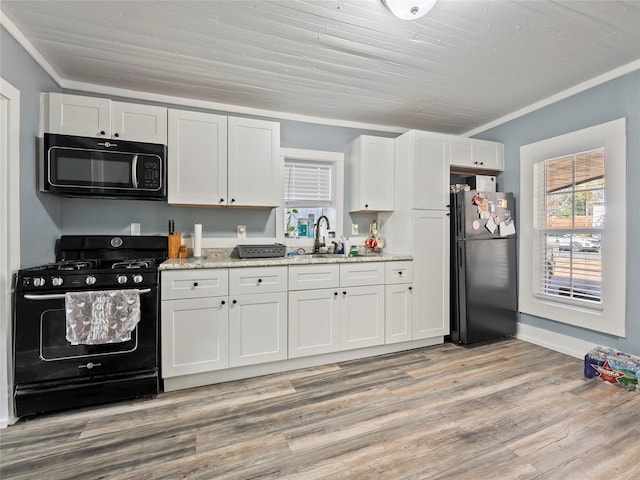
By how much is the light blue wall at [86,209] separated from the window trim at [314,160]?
8 centimetres

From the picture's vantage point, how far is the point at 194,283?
2318 mm

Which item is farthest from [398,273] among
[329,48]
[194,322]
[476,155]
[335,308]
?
[329,48]

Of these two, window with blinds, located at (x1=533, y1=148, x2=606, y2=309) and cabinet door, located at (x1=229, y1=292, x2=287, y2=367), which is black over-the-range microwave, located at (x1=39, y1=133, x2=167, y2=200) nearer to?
cabinet door, located at (x1=229, y1=292, x2=287, y2=367)

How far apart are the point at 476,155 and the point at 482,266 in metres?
1.23

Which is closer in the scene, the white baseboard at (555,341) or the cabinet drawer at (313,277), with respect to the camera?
the cabinet drawer at (313,277)

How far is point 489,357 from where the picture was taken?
2875 mm

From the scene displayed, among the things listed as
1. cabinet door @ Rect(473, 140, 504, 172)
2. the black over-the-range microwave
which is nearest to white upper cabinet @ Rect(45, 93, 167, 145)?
the black over-the-range microwave

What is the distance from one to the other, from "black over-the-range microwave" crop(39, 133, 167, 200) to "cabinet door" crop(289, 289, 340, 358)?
147 cm

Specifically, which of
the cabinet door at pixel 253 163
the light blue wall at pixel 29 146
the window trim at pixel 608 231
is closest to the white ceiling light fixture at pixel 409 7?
the cabinet door at pixel 253 163

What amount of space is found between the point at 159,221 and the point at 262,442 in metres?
2.09

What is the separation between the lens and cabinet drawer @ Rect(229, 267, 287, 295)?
2420 mm

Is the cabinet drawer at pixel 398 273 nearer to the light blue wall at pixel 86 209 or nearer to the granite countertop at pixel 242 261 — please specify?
the granite countertop at pixel 242 261

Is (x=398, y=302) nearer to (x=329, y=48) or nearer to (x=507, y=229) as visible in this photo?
(x=507, y=229)

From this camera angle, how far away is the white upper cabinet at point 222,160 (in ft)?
8.53
